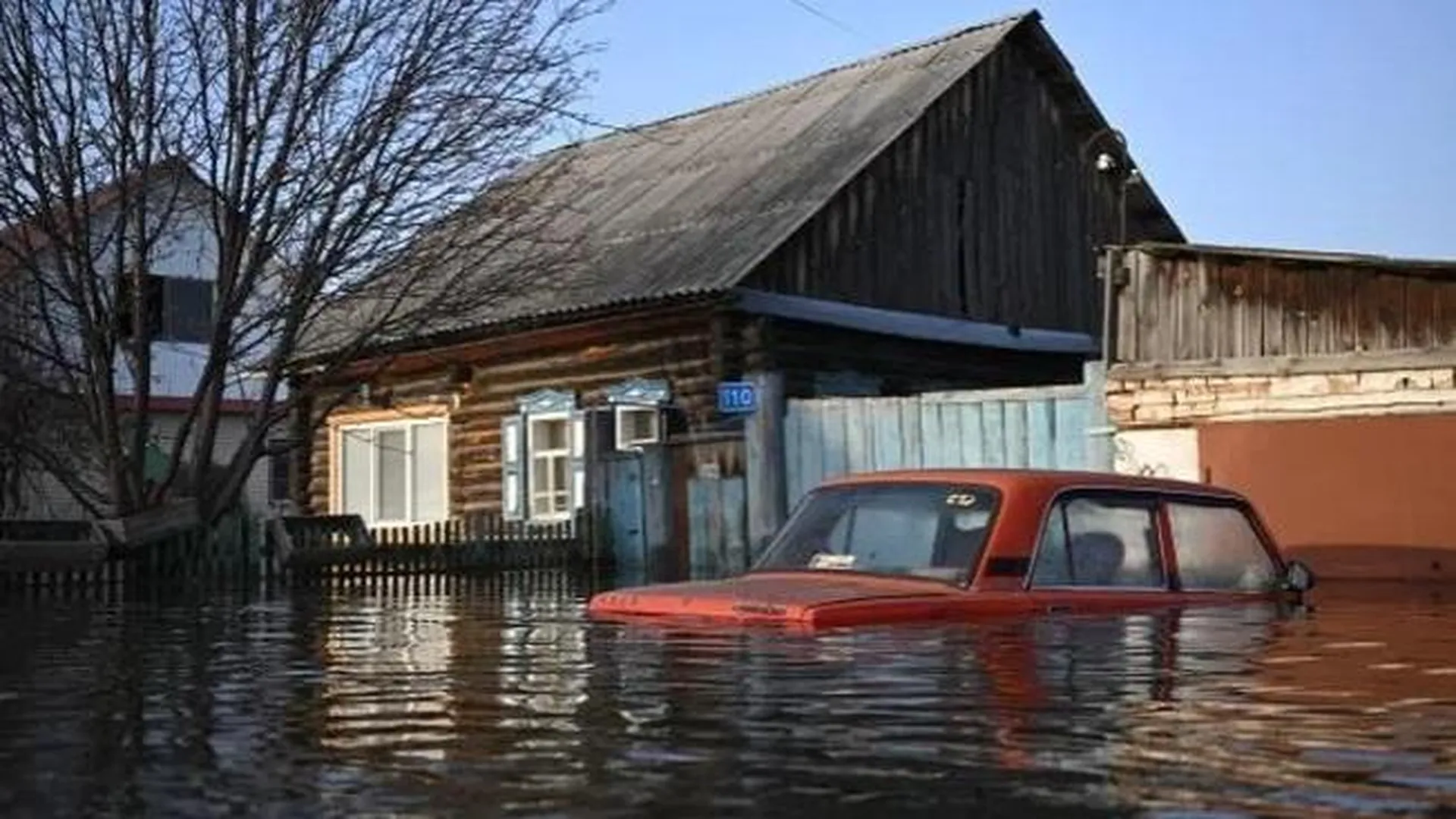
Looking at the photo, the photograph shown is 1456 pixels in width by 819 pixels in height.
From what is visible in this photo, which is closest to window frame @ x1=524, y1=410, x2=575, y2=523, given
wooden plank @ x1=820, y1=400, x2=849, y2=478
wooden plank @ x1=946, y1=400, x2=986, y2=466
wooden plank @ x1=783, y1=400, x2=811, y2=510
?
wooden plank @ x1=783, y1=400, x2=811, y2=510

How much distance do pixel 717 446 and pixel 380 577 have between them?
379cm

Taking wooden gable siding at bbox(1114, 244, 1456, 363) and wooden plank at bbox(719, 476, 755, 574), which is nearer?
wooden gable siding at bbox(1114, 244, 1456, 363)

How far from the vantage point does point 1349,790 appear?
4.92 meters

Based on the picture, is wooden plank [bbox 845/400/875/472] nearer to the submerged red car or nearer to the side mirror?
the side mirror

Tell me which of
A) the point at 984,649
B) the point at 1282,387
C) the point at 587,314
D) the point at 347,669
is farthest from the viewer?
the point at 587,314

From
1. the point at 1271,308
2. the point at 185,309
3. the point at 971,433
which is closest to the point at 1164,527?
the point at 1271,308

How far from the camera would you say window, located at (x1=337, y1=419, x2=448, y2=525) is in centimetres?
2836

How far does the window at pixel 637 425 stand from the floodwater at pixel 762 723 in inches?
531

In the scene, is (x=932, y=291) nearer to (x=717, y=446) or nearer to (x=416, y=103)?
(x=717, y=446)

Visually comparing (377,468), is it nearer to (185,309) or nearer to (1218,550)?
(185,309)

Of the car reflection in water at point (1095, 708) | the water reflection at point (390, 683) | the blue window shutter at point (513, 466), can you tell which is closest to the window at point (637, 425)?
the blue window shutter at point (513, 466)

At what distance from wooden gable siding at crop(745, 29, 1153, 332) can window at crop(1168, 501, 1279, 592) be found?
1291 centimetres

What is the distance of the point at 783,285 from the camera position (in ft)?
76.1

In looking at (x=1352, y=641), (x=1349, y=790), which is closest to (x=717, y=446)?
(x=1352, y=641)
